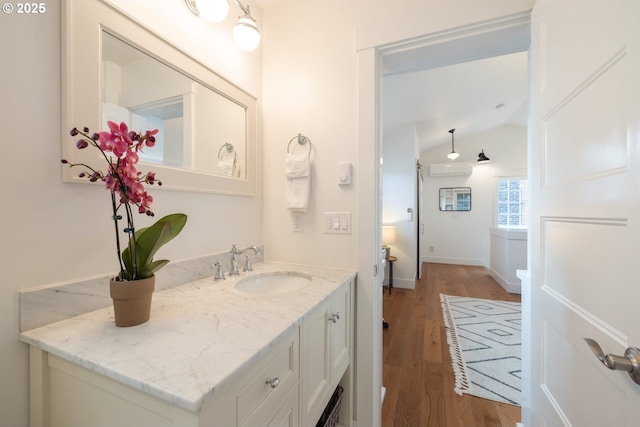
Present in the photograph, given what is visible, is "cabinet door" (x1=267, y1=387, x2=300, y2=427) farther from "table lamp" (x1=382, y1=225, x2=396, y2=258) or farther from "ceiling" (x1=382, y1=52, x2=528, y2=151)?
"table lamp" (x1=382, y1=225, x2=396, y2=258)

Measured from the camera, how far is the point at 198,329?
0.70 meters

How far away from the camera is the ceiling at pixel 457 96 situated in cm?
264

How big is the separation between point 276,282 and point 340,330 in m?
0.40

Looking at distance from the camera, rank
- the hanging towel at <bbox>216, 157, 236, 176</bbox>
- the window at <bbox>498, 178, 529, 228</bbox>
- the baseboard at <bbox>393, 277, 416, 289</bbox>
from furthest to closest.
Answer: the window at <bbox>498, 178, 529, 228</bbox>
the baseboard at <bbox>393, 277, 416, 289</bbox>
the hanging towel at <bbox>216, 157, 236, 176</bbox>

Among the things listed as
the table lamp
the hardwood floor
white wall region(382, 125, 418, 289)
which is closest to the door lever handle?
the hardwood floor

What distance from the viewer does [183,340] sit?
64 centimetres

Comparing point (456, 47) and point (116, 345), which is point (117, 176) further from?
point (456, 47)

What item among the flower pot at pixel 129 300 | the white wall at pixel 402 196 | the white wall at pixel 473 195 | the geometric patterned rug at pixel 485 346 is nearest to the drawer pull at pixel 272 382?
the flower pot at pixel 129 300

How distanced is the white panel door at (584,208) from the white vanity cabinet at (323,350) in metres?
0.76

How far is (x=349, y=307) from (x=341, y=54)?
4.44 ft

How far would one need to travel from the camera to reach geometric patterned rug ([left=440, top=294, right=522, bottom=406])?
179 cm

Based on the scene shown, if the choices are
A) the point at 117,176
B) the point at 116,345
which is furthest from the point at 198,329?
the point at 117,176

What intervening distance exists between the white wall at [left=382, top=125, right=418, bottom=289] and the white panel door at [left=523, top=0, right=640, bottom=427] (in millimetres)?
3029

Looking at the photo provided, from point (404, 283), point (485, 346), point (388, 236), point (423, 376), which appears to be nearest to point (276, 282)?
point (423, 376)
